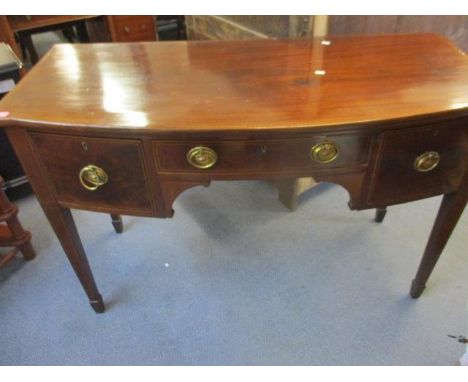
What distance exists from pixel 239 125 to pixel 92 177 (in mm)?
362

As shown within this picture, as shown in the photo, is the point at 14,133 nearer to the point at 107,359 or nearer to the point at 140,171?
the point at 140,171

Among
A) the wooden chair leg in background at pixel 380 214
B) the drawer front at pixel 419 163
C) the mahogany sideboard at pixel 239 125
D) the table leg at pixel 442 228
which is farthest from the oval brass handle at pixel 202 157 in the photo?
the wooden chair leg in background at pixel 380 214

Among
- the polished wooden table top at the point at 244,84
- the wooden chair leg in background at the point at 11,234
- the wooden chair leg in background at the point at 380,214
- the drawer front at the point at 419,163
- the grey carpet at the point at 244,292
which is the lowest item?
the grey carpet at the point at 244,292

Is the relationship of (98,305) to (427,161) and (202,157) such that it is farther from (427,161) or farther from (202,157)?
(427,161)

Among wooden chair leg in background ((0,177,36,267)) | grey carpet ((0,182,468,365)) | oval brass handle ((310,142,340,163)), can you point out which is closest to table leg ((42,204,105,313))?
grey carpet ((0,182,468,365))

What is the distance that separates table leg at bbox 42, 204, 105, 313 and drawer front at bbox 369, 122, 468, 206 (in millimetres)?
760

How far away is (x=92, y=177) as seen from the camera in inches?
35.1

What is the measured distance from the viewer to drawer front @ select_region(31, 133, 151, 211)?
2.73 ft

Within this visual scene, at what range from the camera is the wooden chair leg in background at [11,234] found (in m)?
1.35

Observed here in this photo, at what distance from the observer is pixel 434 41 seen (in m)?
1.08

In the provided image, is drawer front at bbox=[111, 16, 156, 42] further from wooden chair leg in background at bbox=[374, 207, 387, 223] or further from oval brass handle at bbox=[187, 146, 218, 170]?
oval brass handle at bbox=[187, 146, 218, 170]

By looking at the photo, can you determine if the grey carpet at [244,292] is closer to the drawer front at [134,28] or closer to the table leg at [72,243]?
the table leg at [72,243]
